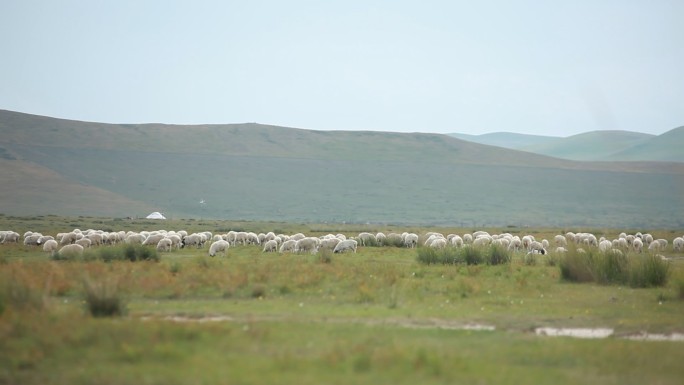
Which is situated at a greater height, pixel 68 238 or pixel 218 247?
pixel 218 247

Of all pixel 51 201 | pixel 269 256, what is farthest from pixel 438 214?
pixel 269 256

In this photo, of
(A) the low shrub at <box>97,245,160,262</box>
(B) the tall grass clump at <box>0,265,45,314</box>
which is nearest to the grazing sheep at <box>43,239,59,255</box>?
(A) the low shrub at <box>97,245,160,262</box>

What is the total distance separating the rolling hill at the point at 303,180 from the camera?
94.5 m

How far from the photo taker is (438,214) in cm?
9756

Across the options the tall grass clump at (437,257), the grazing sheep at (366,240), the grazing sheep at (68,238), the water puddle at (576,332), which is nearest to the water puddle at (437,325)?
the water puddle at (576,332)

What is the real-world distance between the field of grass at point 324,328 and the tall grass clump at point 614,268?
455mm

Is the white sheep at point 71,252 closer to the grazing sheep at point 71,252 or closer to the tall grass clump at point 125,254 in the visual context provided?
the grazing sheep at point 71,252

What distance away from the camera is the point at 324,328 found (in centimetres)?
1309

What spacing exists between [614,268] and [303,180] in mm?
91533

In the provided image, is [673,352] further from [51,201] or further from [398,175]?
[398,175]

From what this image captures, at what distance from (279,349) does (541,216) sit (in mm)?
90229

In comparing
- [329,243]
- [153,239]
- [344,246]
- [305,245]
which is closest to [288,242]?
[305,245]

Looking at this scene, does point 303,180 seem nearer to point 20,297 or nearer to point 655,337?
point 20,297

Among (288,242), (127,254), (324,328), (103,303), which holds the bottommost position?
(288,242)
